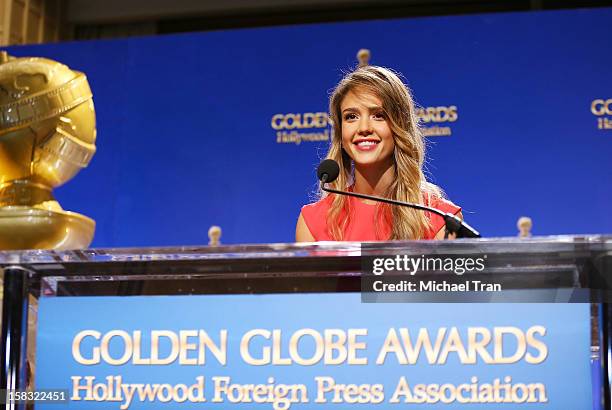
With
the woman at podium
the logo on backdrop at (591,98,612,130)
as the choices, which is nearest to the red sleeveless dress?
the woman at podium

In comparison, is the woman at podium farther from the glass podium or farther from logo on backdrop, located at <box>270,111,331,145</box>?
logo on backdrop, located at <box>270,111,331,145</box>

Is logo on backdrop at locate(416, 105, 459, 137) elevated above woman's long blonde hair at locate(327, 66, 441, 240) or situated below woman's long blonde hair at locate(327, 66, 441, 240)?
above

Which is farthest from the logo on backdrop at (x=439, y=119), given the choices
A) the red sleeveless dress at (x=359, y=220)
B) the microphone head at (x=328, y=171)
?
the microphone head at (x=328, y=171)

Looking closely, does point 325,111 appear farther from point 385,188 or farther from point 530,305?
point 530,305

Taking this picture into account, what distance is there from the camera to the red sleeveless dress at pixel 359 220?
2281 mm

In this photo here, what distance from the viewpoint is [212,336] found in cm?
106

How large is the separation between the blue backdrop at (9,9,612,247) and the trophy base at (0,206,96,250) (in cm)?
209

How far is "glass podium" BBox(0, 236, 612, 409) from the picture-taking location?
100 centimetres

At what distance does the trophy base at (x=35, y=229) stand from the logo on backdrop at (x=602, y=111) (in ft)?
8.20

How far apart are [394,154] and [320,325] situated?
1.35 m

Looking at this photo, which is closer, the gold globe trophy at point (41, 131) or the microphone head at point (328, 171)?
the microphone head at point (328, 171)

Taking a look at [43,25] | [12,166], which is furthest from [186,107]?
[12,166]

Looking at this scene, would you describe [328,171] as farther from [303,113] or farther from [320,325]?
[303,113]

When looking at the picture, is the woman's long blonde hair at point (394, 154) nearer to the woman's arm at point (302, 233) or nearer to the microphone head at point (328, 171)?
the woman's arm at point (302, 233)
